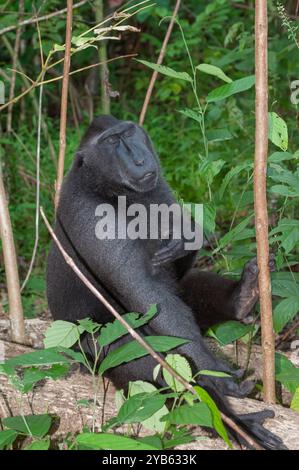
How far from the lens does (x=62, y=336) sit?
146 inches

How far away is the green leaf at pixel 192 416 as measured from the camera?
318 centimetres

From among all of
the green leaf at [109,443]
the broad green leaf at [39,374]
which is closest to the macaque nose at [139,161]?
the broad green leaf at [39,374]

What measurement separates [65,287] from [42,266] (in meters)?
3.12

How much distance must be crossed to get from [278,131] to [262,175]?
34 cm

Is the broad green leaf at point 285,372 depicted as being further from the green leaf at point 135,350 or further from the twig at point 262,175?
the green leaf at point 135,350

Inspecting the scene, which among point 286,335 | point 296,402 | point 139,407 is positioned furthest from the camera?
point 286,335

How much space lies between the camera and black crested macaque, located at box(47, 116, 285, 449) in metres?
4.11

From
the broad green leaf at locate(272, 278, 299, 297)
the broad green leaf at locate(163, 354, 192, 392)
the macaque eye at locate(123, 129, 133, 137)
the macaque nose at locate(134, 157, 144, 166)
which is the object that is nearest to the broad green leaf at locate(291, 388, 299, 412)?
the broad green leaf at locate(272, 278, 299, 297)

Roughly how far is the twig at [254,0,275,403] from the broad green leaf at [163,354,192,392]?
1.38 ft

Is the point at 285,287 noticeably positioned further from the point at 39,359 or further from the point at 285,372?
the point at 39,359

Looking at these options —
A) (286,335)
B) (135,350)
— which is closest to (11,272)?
Answer: (135,350)

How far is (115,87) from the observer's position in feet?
35.0
